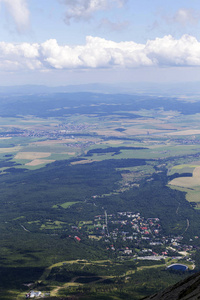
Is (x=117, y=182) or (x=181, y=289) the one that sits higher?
(x=181, y=289)

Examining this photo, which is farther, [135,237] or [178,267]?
[135,237]

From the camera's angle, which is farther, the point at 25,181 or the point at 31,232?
the point at 25,181

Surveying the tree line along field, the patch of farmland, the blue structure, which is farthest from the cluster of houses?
the patch of farmland

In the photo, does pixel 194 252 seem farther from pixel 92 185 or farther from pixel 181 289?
pixel 92 185

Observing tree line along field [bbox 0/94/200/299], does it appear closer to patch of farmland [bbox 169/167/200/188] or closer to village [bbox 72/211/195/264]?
village [bbox 72/211/195/264]

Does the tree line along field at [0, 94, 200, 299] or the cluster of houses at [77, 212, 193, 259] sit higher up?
the tree line along field at [0, 94, 200, 299]

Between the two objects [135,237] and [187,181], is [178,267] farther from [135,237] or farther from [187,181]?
[187,181]

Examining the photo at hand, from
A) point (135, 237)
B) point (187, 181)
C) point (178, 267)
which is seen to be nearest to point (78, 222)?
point (135, 237)

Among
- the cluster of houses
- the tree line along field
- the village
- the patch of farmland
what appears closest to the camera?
the tree line along field

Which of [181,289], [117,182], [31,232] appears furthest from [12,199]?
[181,289]

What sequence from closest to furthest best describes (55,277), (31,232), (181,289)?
(181,289)
(55,277)
(31,232)

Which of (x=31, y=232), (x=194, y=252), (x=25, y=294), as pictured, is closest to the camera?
(x=25, y=294)
